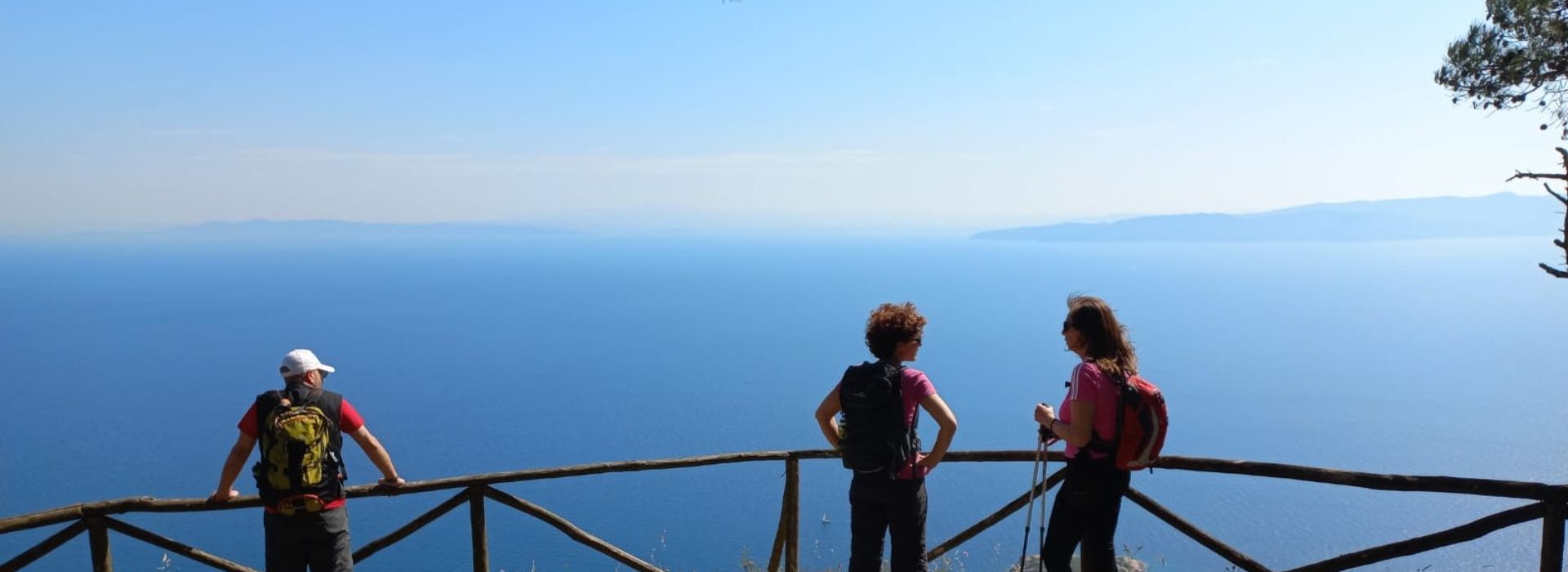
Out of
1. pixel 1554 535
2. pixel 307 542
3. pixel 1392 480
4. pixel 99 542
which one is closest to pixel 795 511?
pixel 307 542

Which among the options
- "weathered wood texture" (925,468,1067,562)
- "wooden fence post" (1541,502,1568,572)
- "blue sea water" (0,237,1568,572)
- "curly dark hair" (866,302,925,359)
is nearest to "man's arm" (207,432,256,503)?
"curly dark hair" (866,302,925,359)

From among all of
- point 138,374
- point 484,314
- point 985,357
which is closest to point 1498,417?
point 985,357

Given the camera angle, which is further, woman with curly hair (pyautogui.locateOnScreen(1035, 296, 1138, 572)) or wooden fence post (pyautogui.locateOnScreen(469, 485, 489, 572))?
wooden fence post (pyautogui.locateOnScreen(469, 485, 489, 572))

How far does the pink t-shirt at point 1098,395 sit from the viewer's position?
128 inches

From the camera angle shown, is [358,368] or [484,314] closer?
[358,368]

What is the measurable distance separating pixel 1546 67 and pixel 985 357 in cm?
9599

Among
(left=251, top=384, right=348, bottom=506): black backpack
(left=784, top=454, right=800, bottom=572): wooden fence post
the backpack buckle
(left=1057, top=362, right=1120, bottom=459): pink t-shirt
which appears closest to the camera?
(left=1057, top=362, right=1120, bottom=459): pink t-shirt

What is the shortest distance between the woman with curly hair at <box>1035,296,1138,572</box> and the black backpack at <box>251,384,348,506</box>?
2883mm

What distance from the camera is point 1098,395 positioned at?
328 cm

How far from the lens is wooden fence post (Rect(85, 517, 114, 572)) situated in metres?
4.03

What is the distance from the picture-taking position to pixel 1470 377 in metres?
88.6

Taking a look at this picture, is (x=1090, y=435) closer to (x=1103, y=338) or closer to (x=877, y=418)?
(x=1103, y=338)

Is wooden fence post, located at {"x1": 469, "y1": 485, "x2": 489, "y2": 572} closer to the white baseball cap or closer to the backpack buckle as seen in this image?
the backpack buckle

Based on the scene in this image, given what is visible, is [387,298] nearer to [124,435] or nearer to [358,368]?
[358,368]
